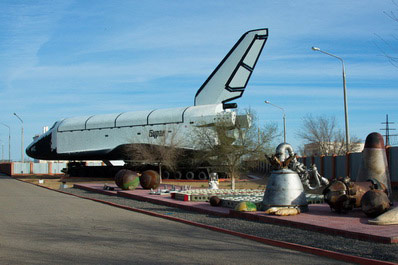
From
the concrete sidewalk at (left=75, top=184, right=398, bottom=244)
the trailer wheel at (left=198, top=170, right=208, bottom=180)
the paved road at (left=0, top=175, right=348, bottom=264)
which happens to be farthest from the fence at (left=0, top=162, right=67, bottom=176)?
the concrete sidewalk at (left=75, top=184, right=398, bottom=244)

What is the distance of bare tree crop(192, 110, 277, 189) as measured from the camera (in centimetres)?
3006

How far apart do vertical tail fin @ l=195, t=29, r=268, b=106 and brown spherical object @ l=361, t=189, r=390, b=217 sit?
2447cm

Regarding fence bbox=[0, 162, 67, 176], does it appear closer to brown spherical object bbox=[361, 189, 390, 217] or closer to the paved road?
the paved road

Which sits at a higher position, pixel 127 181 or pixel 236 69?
pixel 236 69

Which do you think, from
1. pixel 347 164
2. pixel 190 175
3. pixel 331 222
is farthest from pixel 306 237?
pixel 190 175

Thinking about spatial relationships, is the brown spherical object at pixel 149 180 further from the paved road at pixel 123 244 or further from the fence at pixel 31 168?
the fence at pixel 31 168

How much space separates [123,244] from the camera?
9172 millimetres

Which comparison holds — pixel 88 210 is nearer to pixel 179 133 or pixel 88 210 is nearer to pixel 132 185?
pixel 132 185

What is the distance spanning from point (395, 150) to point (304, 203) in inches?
460

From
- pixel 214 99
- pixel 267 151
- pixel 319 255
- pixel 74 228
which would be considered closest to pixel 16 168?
pixel 214 99

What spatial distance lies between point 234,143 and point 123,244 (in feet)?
72.4

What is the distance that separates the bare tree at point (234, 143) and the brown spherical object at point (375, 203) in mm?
18082

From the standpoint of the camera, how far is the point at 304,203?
1309 centimetres

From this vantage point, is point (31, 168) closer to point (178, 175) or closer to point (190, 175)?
point (178, 175)
